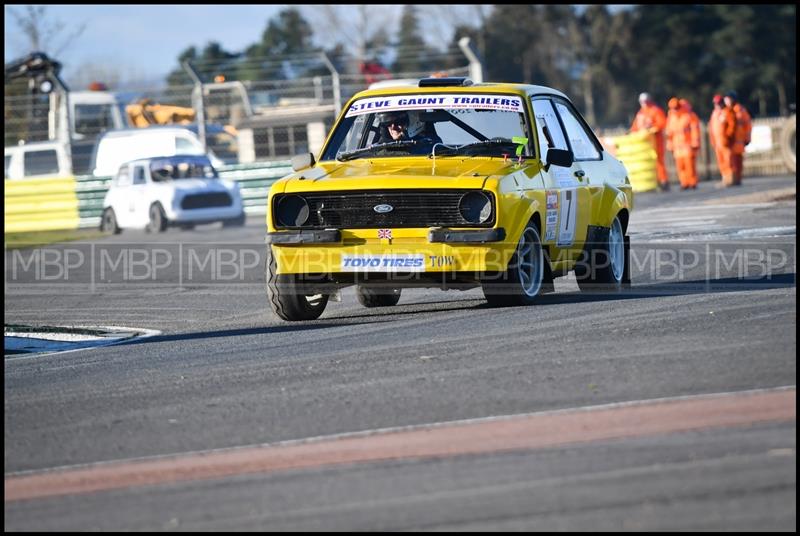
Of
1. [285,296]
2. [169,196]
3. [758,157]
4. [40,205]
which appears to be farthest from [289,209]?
[758,157]

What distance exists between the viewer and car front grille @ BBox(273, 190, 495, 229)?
9375 mm

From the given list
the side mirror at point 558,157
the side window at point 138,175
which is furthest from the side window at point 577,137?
the side window at point 138,175

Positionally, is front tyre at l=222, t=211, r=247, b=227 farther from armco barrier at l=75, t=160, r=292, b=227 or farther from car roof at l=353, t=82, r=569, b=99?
car roof at l=353, t=82, r=569, b=99

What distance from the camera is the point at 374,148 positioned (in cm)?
1042

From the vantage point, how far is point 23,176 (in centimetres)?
3078

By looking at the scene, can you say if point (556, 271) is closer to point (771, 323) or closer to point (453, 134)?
point (453, 134)

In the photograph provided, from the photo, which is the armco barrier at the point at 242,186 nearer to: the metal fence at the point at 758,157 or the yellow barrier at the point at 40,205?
the yellow barrier at the point at 40,205

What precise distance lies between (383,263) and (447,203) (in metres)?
0.58

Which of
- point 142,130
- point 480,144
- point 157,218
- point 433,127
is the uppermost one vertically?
point 142,130

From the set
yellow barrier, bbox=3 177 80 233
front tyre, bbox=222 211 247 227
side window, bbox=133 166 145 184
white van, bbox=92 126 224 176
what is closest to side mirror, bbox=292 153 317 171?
front tyre, bbox=222 211 247 227

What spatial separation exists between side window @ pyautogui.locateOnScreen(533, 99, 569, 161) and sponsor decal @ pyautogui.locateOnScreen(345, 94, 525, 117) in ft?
0.71

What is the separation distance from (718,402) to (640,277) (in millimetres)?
6393

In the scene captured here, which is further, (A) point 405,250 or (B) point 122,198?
(B) point 122,198

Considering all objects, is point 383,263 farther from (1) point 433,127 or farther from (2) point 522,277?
(1) point 433,127
